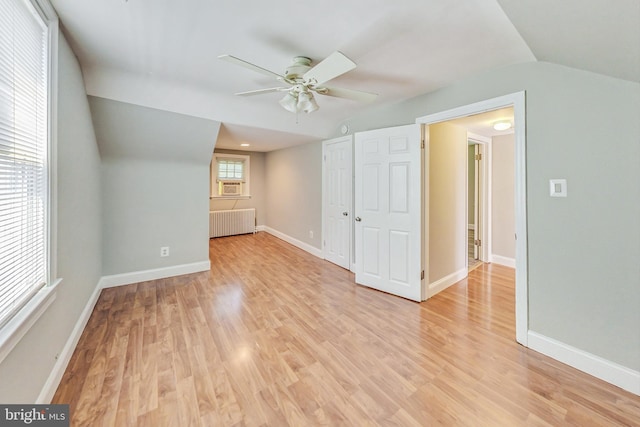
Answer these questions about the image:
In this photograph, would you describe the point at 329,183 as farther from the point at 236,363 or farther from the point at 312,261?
the point at 236,363

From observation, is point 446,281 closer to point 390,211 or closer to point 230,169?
point 390,211

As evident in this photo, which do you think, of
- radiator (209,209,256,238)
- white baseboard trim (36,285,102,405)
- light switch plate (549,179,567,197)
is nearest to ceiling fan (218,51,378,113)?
light switch plate (549,179,567,197)

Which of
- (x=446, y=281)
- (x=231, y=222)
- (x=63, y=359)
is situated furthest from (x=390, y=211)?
(x=231, y=222)

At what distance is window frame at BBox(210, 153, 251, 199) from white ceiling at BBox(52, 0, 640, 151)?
318 centimetres

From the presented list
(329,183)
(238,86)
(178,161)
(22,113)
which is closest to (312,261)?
(329,183)

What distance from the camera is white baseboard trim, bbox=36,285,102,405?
4.70 feet

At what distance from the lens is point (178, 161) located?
3.60 meters

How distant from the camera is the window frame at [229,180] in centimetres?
588

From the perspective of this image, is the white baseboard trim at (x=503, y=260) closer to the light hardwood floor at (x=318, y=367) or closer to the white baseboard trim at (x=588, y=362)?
the light hardwood floor at (x=318, y=367)

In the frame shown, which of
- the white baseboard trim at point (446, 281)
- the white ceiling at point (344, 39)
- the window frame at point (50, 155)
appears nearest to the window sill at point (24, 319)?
the window frame at point (50, 155)

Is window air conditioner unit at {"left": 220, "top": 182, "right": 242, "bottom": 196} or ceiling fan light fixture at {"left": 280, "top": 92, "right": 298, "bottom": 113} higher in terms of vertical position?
ceiling fan light fixture at {"left": 280, "top": 92, "right": 298, "bottom": 113}

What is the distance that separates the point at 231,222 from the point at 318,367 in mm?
5030

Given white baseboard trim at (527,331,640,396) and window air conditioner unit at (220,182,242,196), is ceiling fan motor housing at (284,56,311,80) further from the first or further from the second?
window air conditioner unit at (220,182,242,196)

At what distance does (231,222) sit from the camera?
624cm
